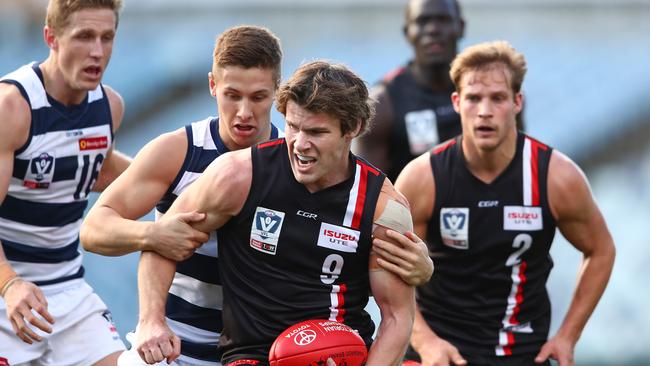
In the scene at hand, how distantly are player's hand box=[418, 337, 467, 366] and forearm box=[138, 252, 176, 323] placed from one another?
1.63m

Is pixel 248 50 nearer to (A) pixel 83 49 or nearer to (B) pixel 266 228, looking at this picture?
(B) pixel 266 228

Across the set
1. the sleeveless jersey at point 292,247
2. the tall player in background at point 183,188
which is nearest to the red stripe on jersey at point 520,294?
the tall player in background at point 183,188

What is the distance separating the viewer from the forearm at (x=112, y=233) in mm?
4859

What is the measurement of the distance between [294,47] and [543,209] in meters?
5.96

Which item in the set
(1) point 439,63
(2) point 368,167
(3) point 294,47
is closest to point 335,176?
(2) point 368,167

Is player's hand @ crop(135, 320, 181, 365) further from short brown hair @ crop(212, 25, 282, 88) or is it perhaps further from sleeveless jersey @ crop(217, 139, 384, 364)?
short brown hair @ crop(212, 25, 282, 88)

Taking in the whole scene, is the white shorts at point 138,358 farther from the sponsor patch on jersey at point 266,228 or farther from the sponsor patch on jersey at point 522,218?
the sponsor patch on jersey at point 522,218

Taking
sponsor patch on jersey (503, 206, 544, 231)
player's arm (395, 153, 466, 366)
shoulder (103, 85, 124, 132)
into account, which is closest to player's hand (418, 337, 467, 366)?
player's arm (395, 153, 466, 366)

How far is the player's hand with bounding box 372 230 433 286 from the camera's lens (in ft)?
15.5

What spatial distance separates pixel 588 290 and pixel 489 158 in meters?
0.84

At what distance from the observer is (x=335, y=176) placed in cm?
483

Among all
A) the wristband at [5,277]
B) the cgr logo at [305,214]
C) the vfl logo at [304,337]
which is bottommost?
the vfl logo at [304,337]

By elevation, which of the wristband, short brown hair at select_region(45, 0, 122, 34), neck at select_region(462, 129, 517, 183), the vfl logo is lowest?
the vfl logo

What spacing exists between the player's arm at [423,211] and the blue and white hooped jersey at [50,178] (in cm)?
155
